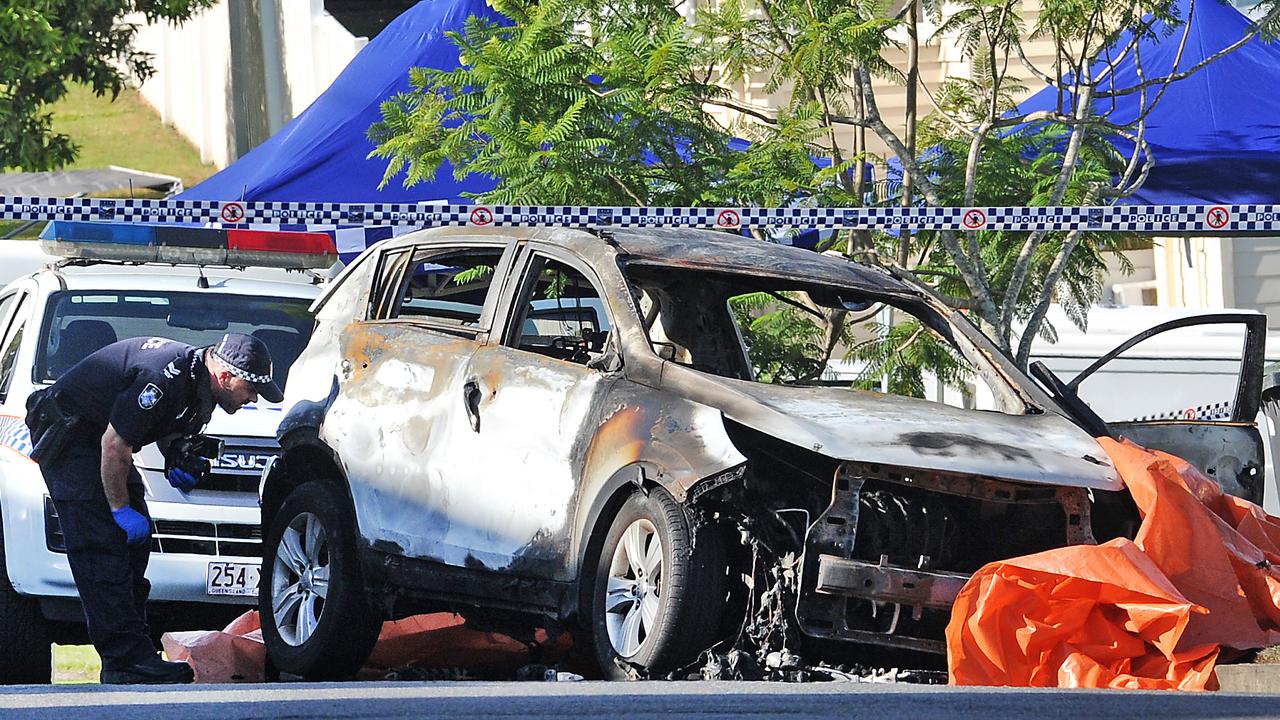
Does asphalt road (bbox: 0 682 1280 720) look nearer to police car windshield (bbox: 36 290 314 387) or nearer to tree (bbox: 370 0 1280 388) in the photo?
police car windshield (bbox: 36 290 314 387)

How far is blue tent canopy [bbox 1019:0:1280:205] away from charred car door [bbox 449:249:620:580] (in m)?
6.67

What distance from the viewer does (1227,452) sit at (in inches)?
269

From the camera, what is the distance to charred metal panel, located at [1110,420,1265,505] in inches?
268

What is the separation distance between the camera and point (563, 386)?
6.07 meters

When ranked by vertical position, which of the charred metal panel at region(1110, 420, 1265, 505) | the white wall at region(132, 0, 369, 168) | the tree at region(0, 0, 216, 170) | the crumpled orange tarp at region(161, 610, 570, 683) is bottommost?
the crumpled orange tarp at region(161, 610, 570, 683)

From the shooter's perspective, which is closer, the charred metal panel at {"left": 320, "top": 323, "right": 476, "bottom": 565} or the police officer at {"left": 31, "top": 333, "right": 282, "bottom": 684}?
the charred metal panel at {"left": 320, "top": 323, "right": 476, "bottom": 565}

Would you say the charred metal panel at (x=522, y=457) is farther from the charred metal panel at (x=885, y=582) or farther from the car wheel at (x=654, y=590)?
the charred metal panel at (x=885, y=582)

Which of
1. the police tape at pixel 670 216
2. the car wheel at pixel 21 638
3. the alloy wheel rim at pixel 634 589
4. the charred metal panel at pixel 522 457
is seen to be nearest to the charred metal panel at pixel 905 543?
the alloy wheel rim at pixel 634 589

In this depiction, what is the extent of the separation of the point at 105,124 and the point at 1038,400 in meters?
38.8

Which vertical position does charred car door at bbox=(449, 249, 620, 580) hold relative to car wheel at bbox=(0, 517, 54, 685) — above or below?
above

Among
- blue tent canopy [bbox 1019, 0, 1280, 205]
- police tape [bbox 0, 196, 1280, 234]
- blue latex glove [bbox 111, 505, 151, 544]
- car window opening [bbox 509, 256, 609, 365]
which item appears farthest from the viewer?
blue tent canopy [bbox 1019, 0, 1280, 205]

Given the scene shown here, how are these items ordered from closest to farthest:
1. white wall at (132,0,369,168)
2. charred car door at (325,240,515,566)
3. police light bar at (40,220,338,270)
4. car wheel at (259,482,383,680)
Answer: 1. charred car door at (325,240,515,566)
2. car wheel at (259,482,383,680)
3. police light bar at (40,220,338,270)
4. white wall at (132,0,369,168)

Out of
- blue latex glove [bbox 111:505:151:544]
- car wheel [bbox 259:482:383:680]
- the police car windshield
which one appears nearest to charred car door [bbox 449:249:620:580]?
car wheel [bbox 259:482:383:680]

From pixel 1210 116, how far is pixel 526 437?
8.50 meters
